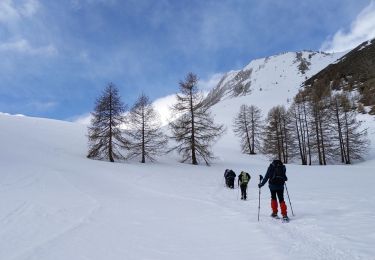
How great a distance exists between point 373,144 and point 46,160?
38.1 m

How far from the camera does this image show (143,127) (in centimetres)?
3183

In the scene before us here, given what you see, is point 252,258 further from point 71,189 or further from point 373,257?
point 71,189

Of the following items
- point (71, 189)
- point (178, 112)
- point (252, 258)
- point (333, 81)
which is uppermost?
point (333, 81)

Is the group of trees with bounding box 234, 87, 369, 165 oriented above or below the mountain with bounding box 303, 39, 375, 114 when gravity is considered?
below

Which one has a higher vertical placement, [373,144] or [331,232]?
[373,144]

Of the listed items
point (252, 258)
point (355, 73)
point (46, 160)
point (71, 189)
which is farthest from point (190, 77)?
point (355, 73)

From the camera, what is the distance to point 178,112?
33531 millimetres

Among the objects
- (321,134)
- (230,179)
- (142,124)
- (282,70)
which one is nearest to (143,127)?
(142,124)

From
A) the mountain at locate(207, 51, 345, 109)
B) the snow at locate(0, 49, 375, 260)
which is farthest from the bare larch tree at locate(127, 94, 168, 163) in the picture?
the mountain at locate(207, 51, 345, 109)

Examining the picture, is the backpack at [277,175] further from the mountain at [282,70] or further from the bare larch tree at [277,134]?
the mountain at [282,70]

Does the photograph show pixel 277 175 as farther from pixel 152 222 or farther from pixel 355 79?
pixel 355 79

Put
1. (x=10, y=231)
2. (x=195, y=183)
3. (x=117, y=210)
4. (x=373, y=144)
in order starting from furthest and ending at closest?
1. (x=373, y=144)
2. (x=195, y=183)
3. (x=117, y=210)
4. (x=10, y=231)

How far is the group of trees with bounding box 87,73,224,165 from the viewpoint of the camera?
2998 centimetres

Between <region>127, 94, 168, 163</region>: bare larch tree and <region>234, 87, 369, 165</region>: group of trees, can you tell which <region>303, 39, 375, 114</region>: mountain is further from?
<region>127, 94, 168, 163</region>: bare larch tree
